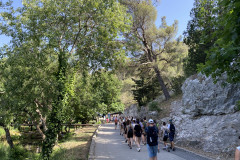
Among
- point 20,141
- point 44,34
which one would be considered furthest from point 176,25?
point 20,141

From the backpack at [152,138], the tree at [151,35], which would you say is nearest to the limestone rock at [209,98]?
the backpack at [152,138]

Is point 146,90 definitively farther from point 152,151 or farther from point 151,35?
point 152,151

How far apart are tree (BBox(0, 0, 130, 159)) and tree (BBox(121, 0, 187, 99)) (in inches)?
439

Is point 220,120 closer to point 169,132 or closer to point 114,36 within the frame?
point 169,132

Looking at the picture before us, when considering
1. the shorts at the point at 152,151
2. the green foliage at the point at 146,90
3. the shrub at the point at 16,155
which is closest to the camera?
the shorts at the point at 152,151

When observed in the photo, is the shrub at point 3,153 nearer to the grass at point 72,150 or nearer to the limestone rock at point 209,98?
the grass at point 72,150

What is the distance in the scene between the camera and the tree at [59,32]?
9.22 m

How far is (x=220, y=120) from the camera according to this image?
1133 centimetres

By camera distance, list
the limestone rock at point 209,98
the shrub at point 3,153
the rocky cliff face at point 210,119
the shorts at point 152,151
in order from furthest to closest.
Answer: the shrub at point 3,153 → the limestone rock at point 209,98 → the rocky cliff face at point 210,119 → the shorts at point 152,151

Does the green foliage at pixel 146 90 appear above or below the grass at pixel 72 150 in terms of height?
above

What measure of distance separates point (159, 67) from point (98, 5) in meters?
15.4

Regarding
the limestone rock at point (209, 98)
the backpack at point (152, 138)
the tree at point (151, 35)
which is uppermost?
the tree at point (151, 35)

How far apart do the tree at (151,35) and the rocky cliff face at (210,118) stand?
23.5ft

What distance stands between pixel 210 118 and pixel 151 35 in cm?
1281
